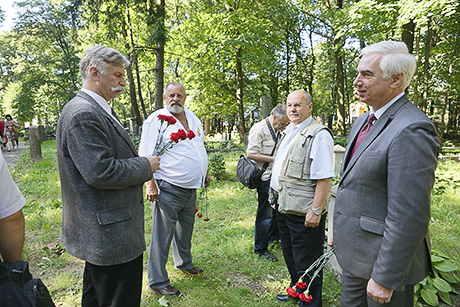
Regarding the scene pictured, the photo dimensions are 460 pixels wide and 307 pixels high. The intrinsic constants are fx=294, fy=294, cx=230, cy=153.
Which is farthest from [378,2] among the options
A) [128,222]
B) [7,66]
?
[7,66]

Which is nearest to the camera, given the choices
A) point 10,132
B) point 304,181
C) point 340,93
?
point 304,181

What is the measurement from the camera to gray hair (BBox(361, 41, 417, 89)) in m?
1.65

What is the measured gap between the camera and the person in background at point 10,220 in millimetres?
1448

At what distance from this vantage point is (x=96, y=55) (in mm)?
2033

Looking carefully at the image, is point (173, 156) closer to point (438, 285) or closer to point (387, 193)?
point (387, 193)

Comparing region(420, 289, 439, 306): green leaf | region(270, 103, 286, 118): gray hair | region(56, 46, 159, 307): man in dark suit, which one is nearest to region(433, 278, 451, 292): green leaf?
region(420, 289, 439, 306): green leaf

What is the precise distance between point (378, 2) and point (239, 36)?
6.63m

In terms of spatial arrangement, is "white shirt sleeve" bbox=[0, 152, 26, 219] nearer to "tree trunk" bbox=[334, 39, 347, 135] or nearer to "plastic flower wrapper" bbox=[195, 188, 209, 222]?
"plastic flower wrapper" bbox=[195, 188, 209, 222]

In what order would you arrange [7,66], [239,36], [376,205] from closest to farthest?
[376,205] → [239,36] → [7,66]

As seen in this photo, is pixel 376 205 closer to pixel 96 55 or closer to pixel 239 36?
pixel 96 55

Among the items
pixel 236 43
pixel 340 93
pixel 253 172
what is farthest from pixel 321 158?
pixel 340 93

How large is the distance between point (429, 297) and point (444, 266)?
441mm

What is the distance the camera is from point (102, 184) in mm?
1873

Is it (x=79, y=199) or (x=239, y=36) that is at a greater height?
(x=239, y=36)
